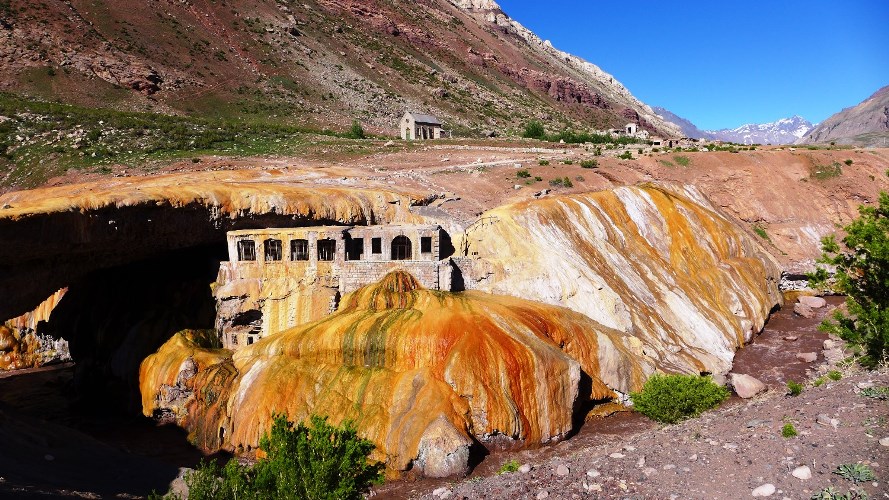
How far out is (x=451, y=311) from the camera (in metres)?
23.7

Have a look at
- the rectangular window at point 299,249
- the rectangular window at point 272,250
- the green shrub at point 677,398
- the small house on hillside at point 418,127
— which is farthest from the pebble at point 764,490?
the small house on hillside at point 418,127

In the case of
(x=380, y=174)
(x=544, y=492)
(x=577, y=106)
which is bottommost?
(x=544, y=492)

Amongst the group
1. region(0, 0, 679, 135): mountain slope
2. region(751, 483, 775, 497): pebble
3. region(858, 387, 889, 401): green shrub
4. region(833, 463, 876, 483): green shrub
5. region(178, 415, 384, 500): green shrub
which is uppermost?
region(0, 0, 679, 135): mountain slope

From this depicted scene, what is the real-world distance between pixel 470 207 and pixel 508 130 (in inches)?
2887

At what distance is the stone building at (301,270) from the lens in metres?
27.4

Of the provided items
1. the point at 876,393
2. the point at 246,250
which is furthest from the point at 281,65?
the point at 876,393

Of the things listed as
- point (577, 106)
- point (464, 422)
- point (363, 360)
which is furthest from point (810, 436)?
point (577, 106)

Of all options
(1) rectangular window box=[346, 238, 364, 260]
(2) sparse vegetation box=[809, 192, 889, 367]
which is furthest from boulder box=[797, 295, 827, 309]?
(1) rectangular window box=[346, 238, 364, 260]

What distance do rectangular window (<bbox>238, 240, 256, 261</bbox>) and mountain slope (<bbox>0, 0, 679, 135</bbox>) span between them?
57341 mm

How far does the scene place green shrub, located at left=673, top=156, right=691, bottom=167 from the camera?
52.4 metres

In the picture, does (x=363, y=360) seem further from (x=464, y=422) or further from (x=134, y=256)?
(x=134, y=256)

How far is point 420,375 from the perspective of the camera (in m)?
21.8

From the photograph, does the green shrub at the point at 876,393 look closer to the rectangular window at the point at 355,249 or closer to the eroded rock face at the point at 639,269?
the eroded rock face at the point at 639,269

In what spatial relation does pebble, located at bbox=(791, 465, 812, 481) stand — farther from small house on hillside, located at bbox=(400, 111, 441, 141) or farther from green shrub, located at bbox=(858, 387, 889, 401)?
small house on hillside, located at bbox=(400, 111, 441, 141)
